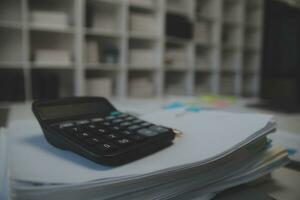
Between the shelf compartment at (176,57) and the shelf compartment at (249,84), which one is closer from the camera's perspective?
the shelf compartment at (176,57)

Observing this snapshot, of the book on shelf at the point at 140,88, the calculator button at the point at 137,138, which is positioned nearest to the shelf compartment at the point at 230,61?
the book on shelf at the point at 140,88

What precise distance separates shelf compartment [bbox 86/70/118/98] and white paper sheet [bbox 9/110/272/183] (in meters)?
2.05

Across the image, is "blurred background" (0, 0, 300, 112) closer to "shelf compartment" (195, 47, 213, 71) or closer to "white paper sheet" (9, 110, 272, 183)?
"shelf compartment" (195, 47, 213, 71)

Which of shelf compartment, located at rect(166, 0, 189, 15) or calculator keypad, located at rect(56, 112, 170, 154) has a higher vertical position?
shelf compartment, located at rect(166, 0, 189, 15)

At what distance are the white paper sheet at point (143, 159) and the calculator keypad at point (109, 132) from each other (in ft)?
0.07

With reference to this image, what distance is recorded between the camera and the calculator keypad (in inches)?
11.5

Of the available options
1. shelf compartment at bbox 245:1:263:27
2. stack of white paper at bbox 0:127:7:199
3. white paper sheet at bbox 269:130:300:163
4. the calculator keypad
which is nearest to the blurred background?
shelf compartment at bbox 245:1:263:27

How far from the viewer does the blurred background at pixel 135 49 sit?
81.0 inches

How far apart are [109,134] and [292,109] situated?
89 cm

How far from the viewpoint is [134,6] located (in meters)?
2.75

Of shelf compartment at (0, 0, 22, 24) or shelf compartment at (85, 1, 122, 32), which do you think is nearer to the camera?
shelf compartment at (0, 0, 22, 24)

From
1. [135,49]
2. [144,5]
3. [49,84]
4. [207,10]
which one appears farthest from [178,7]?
[49,84]

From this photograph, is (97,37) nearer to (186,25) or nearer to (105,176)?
(186,25)

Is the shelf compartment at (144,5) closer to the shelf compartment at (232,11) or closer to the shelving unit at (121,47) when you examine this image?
the shelving unit at (121,47)
